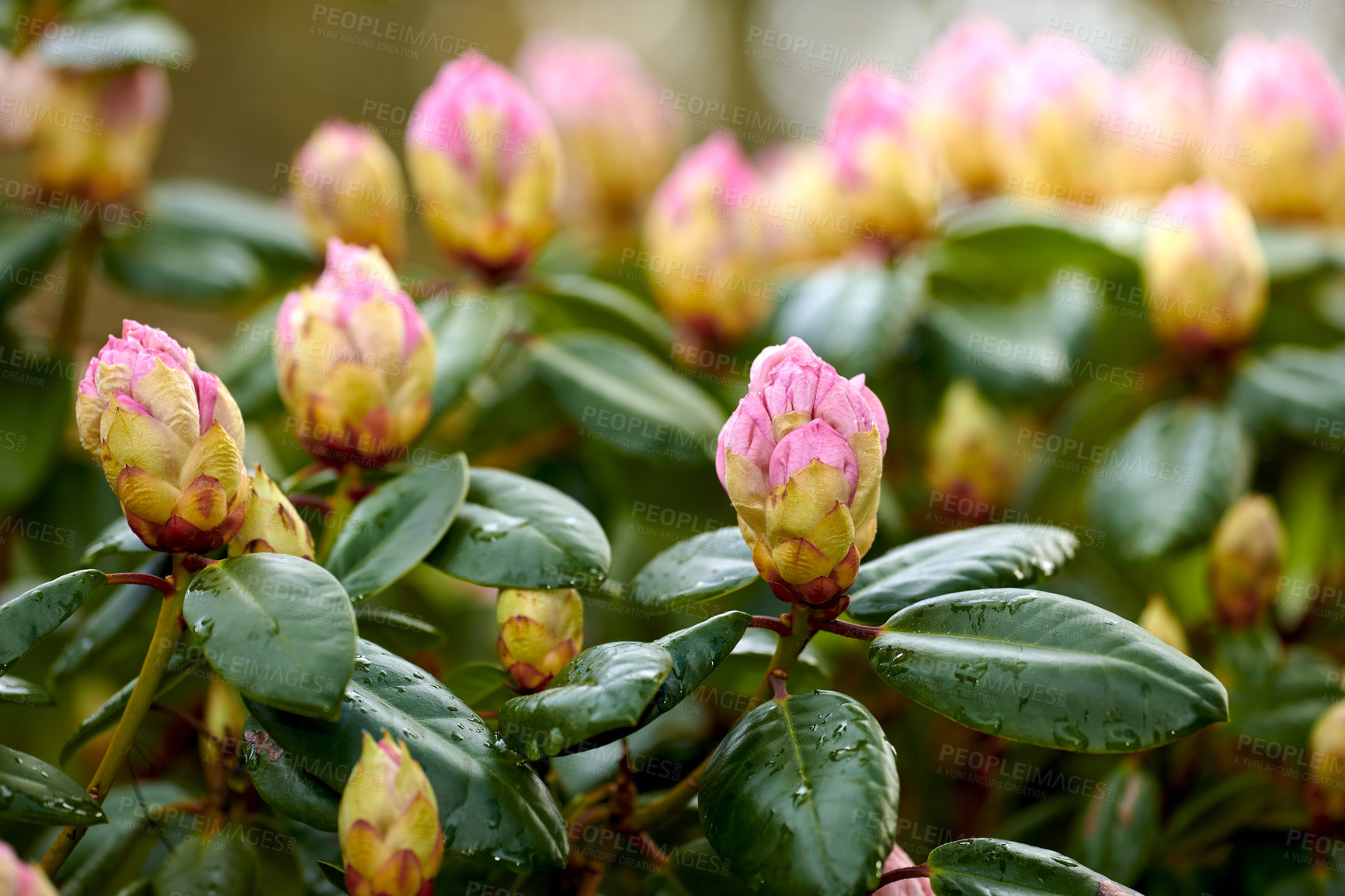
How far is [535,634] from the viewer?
604 millimetres

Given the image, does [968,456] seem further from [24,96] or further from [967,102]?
[24,96]

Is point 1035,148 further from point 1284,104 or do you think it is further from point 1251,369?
point 1251,369

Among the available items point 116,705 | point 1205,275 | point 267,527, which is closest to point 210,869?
point 116,705

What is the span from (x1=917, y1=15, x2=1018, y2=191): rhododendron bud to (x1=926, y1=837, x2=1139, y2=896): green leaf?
0.98 meters

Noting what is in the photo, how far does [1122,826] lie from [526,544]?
19.7 inches

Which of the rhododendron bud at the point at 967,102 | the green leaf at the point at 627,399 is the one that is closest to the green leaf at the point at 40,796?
the green leaf at the point at 627,399

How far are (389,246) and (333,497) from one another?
1.68ft

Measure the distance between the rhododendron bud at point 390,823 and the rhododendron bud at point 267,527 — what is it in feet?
0.50

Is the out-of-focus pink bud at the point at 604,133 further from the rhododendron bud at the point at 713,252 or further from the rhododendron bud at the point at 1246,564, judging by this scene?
the rhododendron bud at the point at 1246,564

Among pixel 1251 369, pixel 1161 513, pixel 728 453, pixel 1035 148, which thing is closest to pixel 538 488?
pixel 728 453

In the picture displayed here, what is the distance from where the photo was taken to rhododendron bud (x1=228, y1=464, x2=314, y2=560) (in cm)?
58

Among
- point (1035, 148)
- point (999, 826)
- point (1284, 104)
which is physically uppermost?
point (1284, 104)

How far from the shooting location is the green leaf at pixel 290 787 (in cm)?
52

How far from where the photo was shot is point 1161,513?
90 cm
